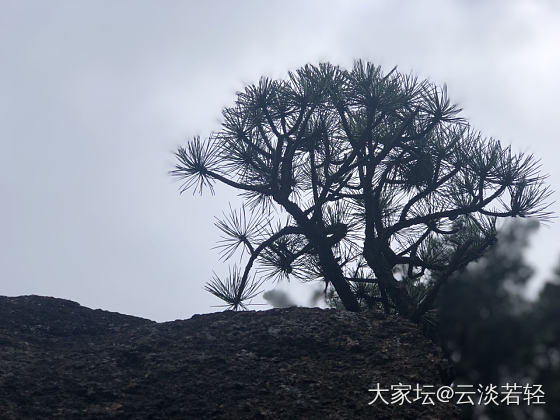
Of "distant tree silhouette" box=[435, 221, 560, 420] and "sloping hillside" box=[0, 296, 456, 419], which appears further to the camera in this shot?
"sloping hillside" box=[0, 296, 456, 419]

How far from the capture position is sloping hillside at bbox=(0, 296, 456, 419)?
379 cm

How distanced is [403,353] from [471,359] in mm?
569

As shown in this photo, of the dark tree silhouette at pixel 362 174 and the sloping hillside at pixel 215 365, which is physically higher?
the dark tree silhouette at pixel 362 174

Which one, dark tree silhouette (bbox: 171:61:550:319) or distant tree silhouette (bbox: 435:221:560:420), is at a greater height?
dark tree silhouette (bbox: 171:61:550:319)

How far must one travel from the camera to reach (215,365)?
4234mm

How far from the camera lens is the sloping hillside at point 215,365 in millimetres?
3785

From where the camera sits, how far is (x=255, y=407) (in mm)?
3773

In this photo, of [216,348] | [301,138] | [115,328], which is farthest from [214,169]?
[216,348]

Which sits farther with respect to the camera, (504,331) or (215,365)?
(215,365)

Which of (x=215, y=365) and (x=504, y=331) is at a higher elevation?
(x=504, y=331)

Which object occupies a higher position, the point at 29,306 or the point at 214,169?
the point at 214,169

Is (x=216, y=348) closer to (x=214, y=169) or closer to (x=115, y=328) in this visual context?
(x=115, y=328)

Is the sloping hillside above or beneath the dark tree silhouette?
beneath

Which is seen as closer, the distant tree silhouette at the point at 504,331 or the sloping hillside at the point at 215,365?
the distant tree silhouette at the point at 504,331
